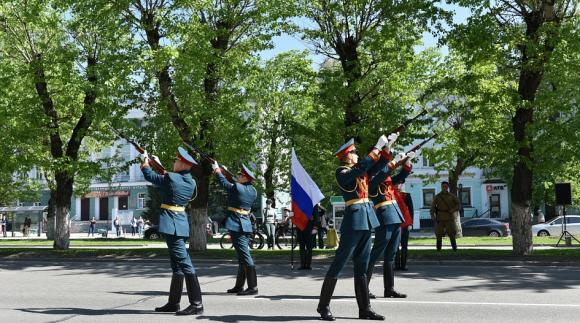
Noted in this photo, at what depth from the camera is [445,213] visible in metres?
18.8

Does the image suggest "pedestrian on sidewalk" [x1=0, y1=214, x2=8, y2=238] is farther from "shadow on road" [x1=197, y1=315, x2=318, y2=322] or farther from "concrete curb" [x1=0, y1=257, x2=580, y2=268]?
"shadow on road" [x1=197, y1=315, x2=318, y2=322]

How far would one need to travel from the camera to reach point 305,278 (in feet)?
41.3

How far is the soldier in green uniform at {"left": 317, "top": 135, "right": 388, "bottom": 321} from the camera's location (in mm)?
7441

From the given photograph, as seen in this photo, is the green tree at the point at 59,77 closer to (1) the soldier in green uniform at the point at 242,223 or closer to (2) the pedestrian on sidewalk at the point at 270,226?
(2) the pedestrian on sidewalk at the point at 270,226

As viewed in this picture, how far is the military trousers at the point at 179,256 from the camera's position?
827 cm

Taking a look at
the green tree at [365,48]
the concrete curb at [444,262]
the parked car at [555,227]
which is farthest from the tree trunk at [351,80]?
the parked car at [555,227]

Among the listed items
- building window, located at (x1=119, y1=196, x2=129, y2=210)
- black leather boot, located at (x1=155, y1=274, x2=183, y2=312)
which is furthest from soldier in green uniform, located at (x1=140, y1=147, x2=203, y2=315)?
building window, located at (x1=119, y1=196, x2=129, y2=210)

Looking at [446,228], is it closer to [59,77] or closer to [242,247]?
[242,247]

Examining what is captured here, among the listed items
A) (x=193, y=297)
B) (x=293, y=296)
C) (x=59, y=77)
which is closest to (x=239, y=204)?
(x=293, y=296)

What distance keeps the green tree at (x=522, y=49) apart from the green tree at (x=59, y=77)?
9813 mm

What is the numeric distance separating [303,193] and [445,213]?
980cm


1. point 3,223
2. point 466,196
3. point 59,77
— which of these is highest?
point 59,77

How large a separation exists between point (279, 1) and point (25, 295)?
39.7 ft

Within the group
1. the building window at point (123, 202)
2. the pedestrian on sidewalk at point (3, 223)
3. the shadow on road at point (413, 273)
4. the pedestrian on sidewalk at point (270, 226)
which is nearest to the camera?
the shadow on road at point (413, 273)
